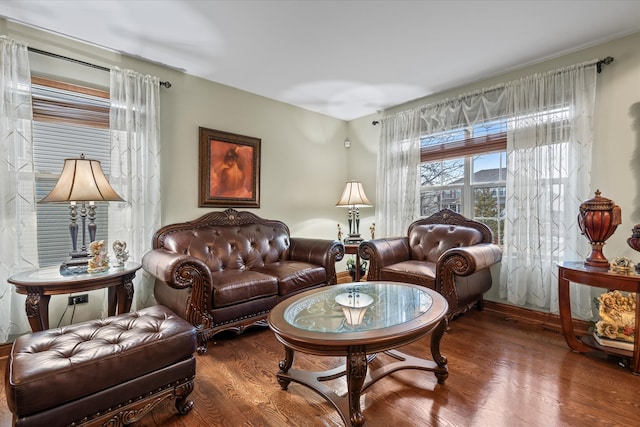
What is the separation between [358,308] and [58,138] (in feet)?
8.91

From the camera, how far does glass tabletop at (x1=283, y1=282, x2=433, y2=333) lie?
1514mm

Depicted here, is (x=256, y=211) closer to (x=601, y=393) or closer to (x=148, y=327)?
(x=148, y=327)

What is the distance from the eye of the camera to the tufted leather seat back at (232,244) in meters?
2.81

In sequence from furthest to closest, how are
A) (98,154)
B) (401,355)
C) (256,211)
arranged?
(256,211), (98,154), (401,355)

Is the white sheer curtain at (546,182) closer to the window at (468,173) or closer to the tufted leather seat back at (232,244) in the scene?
the window at (468,173)

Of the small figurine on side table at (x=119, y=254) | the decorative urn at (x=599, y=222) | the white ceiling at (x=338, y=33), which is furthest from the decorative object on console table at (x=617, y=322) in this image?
the small figurine on side table at (x=119, y=254)

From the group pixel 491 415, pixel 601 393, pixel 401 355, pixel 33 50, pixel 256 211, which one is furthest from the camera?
pixel 256 211

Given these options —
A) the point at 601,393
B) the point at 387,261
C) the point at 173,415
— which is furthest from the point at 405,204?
the point at 173,415

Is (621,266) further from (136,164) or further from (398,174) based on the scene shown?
(136,164)

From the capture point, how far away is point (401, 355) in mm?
2000

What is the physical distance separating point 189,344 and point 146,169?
71.8 inches

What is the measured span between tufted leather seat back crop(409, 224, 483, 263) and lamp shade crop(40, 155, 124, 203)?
9.67 ft

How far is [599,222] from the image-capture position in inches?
82.2

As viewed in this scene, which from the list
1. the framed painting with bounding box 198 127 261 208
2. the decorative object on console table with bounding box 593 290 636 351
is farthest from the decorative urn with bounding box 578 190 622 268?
the framed painting with bounding box 198 127 261 208
